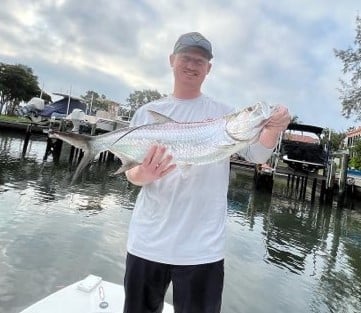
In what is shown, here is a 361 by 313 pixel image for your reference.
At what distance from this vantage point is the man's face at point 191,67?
256 cm

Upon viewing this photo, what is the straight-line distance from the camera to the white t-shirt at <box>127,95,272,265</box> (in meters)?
2.32

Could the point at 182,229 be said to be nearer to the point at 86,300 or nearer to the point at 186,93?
the point at 186,93

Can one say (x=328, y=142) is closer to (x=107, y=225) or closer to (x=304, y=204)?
(x=304, y=204)

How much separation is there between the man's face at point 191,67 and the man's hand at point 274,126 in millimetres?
609

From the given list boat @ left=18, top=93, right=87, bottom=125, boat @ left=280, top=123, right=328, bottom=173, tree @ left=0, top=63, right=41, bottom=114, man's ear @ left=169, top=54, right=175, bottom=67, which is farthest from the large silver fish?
tree @ left=0, top=63, right=41, bottom=114

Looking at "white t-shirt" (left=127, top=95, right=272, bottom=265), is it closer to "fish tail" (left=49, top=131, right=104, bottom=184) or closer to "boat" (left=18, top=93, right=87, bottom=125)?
"fish tail" (left=49, top=131, right=104, bottom=184)

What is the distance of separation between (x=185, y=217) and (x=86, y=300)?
85.9 inches

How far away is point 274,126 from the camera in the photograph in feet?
7.42

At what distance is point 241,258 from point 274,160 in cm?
1313

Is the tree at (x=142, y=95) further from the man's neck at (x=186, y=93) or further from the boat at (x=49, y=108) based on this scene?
the man's neck at (x=186, y=93)

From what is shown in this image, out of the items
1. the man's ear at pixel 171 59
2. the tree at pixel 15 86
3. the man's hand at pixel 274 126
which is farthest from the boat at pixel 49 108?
the man's hand at pixel 274 126

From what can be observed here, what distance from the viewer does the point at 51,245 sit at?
8.47 m

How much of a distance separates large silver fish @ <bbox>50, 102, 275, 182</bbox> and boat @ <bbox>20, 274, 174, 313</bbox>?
73.7 inches

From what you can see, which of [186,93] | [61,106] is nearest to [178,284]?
[186,93]
